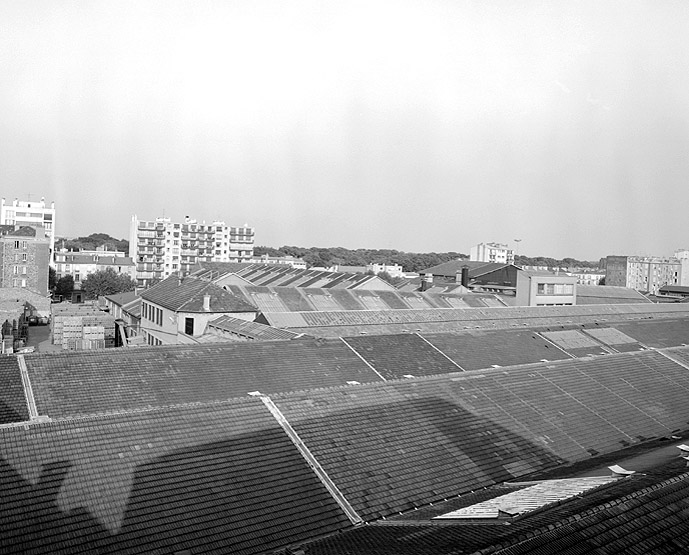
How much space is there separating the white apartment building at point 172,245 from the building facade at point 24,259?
86.5 feet

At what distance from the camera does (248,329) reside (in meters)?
30.0

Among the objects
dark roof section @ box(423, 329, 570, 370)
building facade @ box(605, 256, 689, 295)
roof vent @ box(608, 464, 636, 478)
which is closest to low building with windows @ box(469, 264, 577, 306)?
dark roof section @ box(423, 329, 570, 370)

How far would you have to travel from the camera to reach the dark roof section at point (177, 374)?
64.5ft

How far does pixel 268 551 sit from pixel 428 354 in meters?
18.7

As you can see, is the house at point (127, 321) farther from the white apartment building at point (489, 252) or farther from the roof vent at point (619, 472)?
the white apartment building at point (489, 252)

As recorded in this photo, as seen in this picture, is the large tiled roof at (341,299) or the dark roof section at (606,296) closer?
the large tiled roof at (341,299)

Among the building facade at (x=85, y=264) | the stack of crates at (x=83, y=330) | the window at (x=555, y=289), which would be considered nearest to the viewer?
the stack of crates at (x=83, y=330)

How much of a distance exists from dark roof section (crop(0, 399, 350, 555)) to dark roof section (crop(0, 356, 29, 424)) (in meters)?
6.55

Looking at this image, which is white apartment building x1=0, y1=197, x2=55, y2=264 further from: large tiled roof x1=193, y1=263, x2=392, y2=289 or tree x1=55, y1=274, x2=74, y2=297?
large tiled roof x1=193, y1=263, x2=392, y2=289

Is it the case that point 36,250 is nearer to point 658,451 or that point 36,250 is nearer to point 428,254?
point 658,451

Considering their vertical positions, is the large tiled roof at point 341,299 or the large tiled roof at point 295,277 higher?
the large tiled roof at point 295,277

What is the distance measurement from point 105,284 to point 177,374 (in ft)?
196

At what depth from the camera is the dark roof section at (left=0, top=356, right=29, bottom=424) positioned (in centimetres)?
1772

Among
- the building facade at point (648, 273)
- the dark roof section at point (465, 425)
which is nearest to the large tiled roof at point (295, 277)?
the dark roof section at point (465, 425)
